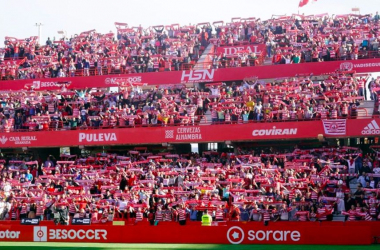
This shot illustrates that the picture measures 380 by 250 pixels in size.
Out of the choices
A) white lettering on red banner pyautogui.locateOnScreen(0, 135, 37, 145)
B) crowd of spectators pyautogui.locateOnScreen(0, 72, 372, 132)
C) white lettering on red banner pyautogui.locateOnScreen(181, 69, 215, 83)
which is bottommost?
white lettering on red banner pyautogui.locateOnScreen(0, 135, 37, 145)

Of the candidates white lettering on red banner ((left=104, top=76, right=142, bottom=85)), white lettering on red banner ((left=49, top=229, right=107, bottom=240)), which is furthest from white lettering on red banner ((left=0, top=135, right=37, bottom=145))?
white lettering on red banner ((left=49, top=229, right=107, bottom=240))

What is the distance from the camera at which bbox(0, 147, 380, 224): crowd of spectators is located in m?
26.9

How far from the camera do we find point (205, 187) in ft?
96.9

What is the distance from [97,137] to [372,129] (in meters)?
13.4

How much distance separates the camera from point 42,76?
4450 cm

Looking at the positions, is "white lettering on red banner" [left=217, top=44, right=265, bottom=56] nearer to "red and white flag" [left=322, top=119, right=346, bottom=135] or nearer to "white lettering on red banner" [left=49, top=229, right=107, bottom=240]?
"red and white flag" [left=322, top=119, right=346, bottom=135]

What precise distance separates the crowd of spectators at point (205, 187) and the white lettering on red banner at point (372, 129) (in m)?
1.09

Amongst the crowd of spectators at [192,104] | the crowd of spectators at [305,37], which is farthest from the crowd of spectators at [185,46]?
the crowd of spectators at [192,104]

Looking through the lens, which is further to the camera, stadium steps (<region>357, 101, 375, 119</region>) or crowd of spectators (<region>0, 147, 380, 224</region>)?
stadium steps (<region>357, 101, 375, 119</region>)

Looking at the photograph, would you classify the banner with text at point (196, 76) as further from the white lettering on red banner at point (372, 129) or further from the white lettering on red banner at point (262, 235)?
the white lettering on red banner at point (262, 235)

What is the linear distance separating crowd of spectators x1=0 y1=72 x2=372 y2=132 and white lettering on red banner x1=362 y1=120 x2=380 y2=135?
767 mm

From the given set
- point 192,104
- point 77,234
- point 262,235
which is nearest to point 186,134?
point 192,104

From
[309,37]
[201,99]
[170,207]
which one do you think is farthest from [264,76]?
[170,207]

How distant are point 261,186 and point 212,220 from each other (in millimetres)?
2892
